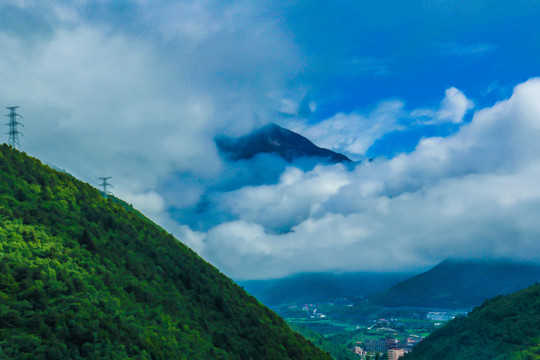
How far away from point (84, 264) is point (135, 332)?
47.6 ft

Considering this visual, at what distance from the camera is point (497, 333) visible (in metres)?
147

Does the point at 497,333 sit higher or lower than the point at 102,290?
lower

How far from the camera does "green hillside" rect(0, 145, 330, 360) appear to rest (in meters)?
53.5

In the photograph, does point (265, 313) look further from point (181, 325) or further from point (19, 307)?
point (19, 307)

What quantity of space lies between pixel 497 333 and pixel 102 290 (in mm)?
121653

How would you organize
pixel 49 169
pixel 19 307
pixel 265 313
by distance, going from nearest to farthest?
1. pixel 19 307
2. pixel 49 169
3. pixel 265 313

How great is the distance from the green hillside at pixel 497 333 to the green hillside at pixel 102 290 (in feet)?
193

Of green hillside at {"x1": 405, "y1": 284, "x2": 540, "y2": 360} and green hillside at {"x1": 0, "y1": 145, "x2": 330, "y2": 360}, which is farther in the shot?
green hillside at {"x1": 405, "y1": 284, "x2": 540, "y2": 360}

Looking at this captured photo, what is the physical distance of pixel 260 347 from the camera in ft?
300

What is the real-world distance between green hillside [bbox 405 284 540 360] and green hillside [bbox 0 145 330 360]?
58.9 m

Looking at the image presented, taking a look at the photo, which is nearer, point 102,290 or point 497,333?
point 102,290

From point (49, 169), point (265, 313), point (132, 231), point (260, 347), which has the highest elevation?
point (49, 169)

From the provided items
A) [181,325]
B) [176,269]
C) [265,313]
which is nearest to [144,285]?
[181,325]

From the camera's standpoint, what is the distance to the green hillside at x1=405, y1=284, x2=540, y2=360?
447ft
